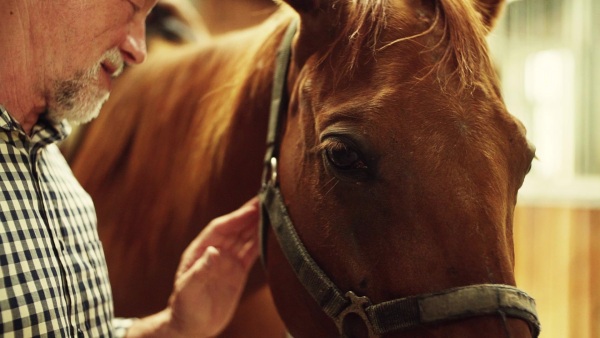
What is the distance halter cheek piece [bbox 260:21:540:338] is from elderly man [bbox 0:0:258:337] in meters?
0.14

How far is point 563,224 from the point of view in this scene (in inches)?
115

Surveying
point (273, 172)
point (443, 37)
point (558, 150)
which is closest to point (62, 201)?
point (273, 172)

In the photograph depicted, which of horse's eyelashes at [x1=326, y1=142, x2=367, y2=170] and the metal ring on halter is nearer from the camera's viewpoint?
horse's eyelashes at [x1=326, y1=142, x2=367, y2=170]

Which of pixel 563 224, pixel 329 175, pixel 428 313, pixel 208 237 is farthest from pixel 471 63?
pixel 563 224

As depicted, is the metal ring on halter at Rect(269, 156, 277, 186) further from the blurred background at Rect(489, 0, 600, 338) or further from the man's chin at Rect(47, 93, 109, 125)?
the blurred background at Rect(489, 0, 600, 338)

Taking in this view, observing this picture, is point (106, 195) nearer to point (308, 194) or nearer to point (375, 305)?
point (308, 194)

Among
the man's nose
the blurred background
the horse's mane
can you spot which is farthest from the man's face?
the blurred background

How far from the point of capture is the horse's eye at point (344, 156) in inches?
33.8

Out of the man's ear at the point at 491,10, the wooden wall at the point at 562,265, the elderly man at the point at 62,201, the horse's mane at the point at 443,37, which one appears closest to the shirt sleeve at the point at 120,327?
the elderly man at the point at 62,201

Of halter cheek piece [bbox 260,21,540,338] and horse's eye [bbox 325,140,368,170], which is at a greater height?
horse's eye [bbox 325,140,368,170]

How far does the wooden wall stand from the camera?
267 centimetres

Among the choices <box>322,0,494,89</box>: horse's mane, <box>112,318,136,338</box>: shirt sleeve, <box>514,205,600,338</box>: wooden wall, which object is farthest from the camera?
<box>514,205,600,338</box>: wooden wall

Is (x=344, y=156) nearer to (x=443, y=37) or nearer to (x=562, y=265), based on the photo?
(x=443, y=37)

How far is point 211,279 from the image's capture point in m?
1.18
